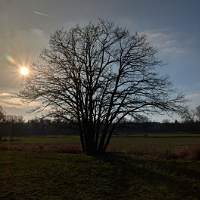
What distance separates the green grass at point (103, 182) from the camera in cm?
604

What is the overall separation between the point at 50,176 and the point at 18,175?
4.48 feet

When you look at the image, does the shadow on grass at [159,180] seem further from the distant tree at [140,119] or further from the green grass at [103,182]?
the distant tree at [140,119]

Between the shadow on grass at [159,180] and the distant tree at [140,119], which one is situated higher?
the distant tree at [140,119]

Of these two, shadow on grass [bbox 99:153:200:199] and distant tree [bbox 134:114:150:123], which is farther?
distant tree [bbox 134:114:150:123]

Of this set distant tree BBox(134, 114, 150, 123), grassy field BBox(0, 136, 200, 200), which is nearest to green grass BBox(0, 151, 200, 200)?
grassy field BBox(0, 136, 200, 200)

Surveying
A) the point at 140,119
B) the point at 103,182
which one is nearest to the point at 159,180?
the point at 103,182

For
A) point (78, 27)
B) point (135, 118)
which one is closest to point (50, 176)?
point (135, 118)

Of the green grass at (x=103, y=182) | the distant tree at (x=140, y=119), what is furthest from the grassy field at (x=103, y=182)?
the distant tree at (x=140, y=119)

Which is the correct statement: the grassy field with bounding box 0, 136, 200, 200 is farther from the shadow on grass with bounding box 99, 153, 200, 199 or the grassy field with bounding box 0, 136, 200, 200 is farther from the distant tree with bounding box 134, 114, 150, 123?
the distant tree with bounding box 134, 114, 150, 123

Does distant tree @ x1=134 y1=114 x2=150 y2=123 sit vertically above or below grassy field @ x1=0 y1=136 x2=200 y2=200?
above

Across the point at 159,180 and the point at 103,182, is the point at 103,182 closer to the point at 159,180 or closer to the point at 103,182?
the point at 103,182

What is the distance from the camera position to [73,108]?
51.5 feet

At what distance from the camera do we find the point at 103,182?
24.4ft

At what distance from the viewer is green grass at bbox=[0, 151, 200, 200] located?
604cm
